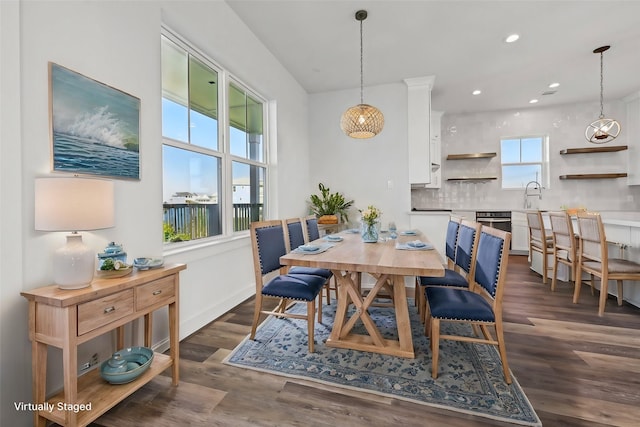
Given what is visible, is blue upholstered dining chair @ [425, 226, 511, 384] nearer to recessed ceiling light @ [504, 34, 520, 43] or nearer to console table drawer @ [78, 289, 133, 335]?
console table drawer @ [78, 289, 133, 335]

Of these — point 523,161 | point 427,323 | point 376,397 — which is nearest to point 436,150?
point 523,161

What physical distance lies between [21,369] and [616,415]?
3004 millimetres

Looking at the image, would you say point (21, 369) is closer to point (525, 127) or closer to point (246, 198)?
point (246, 198)

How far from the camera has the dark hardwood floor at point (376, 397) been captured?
1487 mm

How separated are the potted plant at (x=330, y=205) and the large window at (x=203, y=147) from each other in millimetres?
1354

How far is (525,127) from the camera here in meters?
6.12

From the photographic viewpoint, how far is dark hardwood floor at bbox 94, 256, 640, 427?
1.49m

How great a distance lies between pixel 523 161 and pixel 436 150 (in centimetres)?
226

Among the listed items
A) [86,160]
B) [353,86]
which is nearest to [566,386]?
[86,160]

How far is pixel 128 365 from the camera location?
1.57 m

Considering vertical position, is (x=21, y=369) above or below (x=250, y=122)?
below

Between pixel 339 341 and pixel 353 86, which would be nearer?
pixel 339 341

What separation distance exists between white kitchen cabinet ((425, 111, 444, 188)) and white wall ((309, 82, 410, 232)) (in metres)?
1.01

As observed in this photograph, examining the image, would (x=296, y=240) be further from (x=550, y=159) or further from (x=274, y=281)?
(x=550, y=159)
